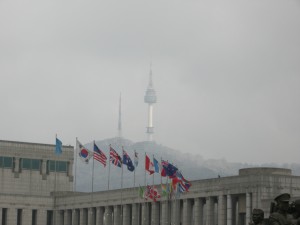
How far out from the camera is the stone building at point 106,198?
129 m

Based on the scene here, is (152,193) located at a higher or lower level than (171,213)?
higher

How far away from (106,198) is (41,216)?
16912 millimetres

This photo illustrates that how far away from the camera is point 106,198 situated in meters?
163

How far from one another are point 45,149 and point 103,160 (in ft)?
152

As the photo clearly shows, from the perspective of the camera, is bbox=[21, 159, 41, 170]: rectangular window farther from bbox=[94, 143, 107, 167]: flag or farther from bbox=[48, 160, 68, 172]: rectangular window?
bbox=[94, 143, 107, 167]: flag

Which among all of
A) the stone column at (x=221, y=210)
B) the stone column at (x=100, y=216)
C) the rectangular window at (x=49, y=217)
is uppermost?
the stone column at (x=221, y=210)

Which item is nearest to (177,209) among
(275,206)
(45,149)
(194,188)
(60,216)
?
(194,188)

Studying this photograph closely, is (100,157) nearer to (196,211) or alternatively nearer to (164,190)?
(164,190)

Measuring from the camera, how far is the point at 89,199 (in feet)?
549

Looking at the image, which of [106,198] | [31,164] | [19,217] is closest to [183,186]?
[106,198]

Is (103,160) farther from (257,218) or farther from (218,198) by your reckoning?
(257,218)

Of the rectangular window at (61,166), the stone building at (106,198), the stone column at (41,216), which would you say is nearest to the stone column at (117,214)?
the stone building at (106,198)

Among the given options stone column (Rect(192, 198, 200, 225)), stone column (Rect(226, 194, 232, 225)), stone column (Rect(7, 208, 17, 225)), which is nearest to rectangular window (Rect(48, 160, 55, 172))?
stone column (Rect(7, 208, 17, 225))

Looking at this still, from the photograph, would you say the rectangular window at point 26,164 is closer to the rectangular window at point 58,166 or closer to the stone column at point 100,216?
the rectangular window at point 58,166
